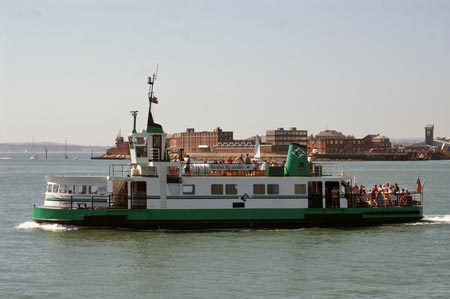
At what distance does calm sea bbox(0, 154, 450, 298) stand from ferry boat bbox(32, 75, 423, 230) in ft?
2.43

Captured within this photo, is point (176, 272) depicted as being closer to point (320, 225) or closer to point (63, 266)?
point (63, 266)

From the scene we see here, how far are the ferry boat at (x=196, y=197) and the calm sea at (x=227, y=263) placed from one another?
2.43 ft

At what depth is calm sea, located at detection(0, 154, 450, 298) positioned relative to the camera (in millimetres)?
27781

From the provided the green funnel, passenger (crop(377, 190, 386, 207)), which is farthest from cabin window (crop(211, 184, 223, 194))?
passenger (crop(377, 190, 386, 207))

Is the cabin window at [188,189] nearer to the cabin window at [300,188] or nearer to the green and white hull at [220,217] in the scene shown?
the green and white hull at [220,217]

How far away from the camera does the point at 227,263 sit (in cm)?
3200

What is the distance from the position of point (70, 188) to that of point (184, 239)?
21.3 feet

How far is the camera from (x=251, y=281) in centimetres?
2894

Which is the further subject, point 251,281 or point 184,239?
point 184,239

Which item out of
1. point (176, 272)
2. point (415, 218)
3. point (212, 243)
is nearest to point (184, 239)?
point (212, 243)

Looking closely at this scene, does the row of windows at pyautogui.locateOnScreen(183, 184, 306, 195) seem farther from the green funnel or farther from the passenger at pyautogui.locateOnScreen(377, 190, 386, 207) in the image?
the passenger at pyautogui.locateOnScreen(377, 190, 386, 207)

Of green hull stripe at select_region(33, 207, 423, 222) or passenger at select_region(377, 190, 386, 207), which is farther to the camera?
passenger at select_region(377, 190, 386, 207)

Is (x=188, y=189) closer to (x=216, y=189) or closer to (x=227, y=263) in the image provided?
(x=216, y=189)

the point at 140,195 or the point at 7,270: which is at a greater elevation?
the point at 140,195
